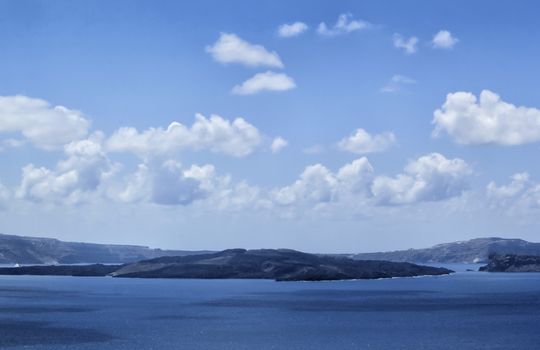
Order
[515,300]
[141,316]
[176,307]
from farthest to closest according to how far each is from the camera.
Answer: [515,300]
[176,307]
[141,316]

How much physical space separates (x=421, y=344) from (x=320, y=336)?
16.1 m

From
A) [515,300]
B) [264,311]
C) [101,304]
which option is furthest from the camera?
[515,300]

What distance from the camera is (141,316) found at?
140 metres

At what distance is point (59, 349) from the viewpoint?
303 feet

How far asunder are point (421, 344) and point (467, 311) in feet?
196

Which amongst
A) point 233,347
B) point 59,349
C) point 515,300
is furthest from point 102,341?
point 515,300

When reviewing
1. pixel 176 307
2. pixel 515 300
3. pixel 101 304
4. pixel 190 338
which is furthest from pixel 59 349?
pixel 515 300

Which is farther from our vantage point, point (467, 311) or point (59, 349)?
point (467, 311)

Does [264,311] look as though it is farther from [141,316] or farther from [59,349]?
[59,349]

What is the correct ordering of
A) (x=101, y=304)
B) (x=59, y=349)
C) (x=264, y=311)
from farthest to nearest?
1. (x=101, y=304)
2. (x=264, y=311)
3. (x=59, y=349)


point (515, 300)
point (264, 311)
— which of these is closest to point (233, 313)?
point (264, 311)

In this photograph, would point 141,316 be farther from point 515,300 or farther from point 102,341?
point 515,300

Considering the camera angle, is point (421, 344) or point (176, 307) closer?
point (421, 344)

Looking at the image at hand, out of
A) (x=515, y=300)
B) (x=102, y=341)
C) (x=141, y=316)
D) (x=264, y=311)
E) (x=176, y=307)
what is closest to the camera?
(x=102, y=341)
